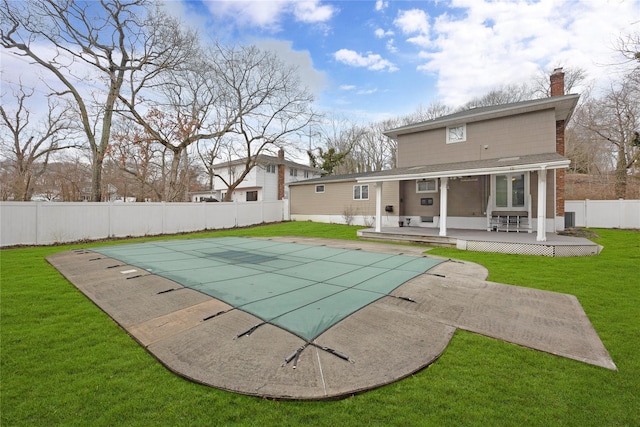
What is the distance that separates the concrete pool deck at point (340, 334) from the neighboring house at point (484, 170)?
6.09 meters

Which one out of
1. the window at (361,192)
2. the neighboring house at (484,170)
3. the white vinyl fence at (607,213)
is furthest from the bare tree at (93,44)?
the white vinyl fence at (607,213)

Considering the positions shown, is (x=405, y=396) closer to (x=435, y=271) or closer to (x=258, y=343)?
(x=258, y=343)

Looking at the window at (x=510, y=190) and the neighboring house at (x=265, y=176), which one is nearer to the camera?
the window at (x=510, y=190)

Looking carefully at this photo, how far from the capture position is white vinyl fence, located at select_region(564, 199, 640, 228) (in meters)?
13.3

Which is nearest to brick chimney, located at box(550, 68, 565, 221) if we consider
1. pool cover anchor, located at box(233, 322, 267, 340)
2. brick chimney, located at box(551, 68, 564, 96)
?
brick chimney, located at box(551, 68, 564, 96)

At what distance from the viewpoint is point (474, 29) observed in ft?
39.7

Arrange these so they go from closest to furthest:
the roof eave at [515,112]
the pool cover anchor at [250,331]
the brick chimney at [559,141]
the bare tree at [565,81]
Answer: the pool cover anchor at [250,331] → the roof eave at [515,112] → the brick chimney at [559,141] → the bare tree at [565,81]

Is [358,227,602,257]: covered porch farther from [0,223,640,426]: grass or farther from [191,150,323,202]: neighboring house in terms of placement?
[191,150,323,202]: neighboring house

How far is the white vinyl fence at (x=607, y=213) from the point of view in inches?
523

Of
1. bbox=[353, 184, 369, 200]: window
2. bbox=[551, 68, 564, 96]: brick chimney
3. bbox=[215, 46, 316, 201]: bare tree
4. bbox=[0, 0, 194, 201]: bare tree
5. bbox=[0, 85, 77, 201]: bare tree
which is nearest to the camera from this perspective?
bbox=[551, 68, 564, 96]: brick chimney

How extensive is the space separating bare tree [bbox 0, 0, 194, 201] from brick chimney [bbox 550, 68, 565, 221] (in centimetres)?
1991

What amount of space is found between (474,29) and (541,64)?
17198mm

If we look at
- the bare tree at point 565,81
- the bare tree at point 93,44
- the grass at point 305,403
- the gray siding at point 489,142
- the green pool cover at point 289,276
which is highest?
the bare tree at point 565,81

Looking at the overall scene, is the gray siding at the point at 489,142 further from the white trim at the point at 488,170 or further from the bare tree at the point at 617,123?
the bare tree at the point at 617,123
